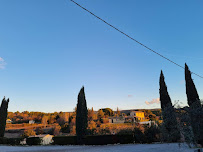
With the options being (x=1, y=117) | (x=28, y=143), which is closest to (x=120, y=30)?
(x=28, y=143)

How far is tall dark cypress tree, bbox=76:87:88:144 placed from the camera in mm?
23281

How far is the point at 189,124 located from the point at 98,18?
8990mm

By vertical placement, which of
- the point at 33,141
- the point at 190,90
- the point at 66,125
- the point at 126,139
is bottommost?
the point at 66,125

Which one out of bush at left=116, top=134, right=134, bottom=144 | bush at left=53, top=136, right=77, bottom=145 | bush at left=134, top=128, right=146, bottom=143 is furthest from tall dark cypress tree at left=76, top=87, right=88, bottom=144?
bush at left=134, top=128, right=146, bottom=143

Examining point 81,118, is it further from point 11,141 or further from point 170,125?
point 170,125

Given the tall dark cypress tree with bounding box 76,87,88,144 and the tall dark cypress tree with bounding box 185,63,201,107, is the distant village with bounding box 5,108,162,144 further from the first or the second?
the tall dark cypress tree with bounding box 185,63,201,107

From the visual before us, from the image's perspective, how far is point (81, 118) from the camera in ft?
80.1

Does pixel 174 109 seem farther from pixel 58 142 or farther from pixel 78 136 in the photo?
pixel 58 142

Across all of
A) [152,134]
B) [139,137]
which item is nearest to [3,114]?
[139,137]

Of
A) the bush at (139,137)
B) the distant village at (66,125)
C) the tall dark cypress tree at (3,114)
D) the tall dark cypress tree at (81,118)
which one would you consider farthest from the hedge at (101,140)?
the tall dark cypress tree at (3,114)

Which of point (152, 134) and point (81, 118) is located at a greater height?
point (81, 118)

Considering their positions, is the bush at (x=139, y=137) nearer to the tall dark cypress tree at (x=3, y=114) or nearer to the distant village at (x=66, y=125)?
the distant village at (x=66, y=125)

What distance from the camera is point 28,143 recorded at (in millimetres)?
26047

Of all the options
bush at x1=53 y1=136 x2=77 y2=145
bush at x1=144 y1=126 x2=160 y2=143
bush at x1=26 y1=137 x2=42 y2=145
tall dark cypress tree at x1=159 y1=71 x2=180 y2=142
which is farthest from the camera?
bush at x1=26 y1=137 x2=42 y2=145
